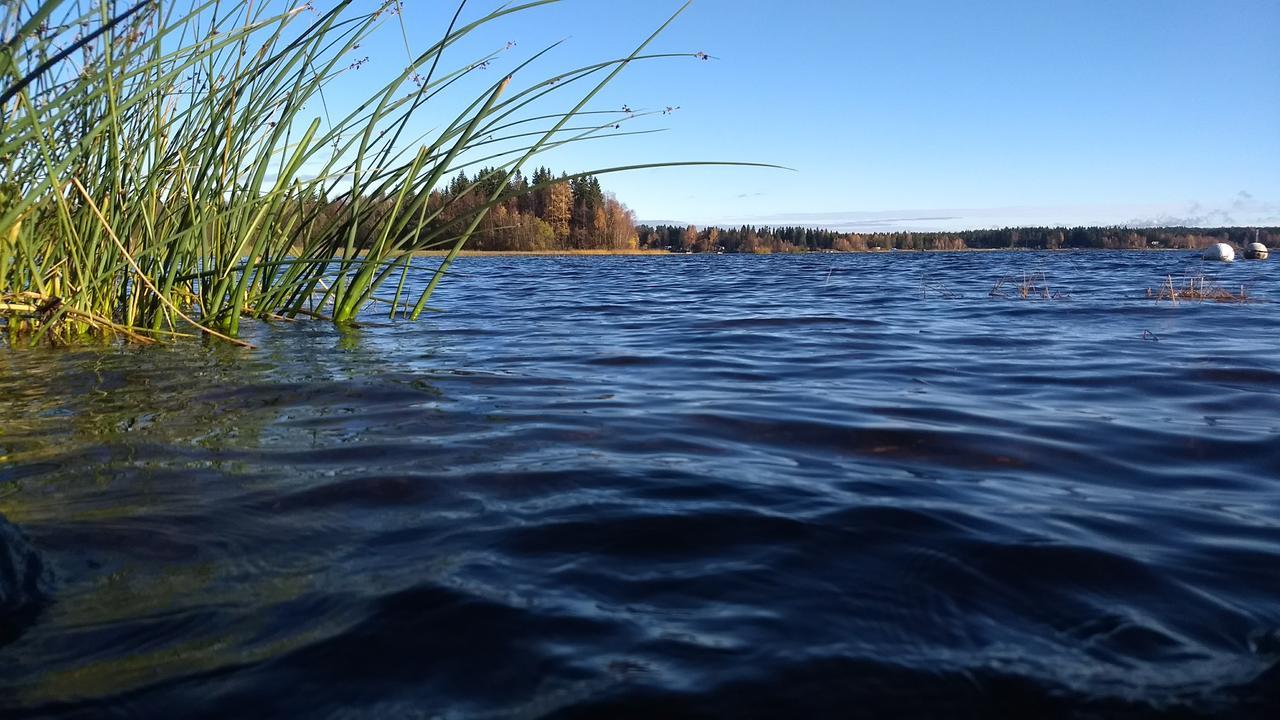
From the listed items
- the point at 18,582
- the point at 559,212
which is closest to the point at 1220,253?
the point at 18,582

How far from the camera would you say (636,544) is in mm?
1411

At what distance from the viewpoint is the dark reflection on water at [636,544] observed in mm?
978

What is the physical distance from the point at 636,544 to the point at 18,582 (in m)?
0.84

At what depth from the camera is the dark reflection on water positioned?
3.21ft

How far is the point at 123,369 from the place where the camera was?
3.12 meters

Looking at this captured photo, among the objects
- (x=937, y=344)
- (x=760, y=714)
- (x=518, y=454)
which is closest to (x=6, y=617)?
(x=760, y=714)

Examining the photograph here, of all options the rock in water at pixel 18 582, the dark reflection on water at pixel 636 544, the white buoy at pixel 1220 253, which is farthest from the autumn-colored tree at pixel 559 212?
the rock in water at pixel 18 582

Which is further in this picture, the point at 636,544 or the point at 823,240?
the point at 823,240

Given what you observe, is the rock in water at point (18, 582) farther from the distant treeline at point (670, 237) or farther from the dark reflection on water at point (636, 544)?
the distant treeline at point (670, 237)

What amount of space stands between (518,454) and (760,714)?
1.14 meters

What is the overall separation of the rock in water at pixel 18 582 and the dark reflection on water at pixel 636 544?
0.03 m

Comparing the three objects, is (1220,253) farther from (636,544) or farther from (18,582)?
(18,582)

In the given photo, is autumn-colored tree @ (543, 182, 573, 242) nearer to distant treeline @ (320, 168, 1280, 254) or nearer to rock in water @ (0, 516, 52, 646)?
distant treeline @ (320, 168, 1280, 254)

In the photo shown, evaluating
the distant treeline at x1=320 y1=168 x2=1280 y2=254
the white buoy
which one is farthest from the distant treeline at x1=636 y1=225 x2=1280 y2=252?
the white buoy
